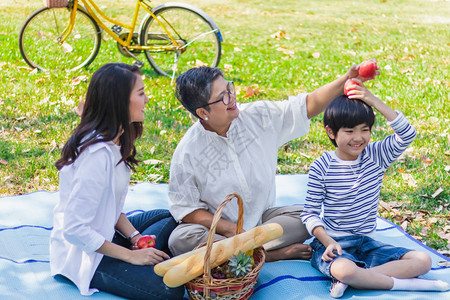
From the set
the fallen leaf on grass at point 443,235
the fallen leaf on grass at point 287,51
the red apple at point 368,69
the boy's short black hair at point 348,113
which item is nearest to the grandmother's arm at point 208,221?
the boy's short black hair at point 348,113

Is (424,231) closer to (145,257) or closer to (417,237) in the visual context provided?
(417,237)

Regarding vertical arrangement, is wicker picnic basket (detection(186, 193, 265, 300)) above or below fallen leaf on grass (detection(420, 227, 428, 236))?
above

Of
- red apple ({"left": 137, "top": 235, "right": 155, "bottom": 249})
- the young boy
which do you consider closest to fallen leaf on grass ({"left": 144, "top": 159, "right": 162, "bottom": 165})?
red apple ({"left": 137, "top": 235, "right": 155, "bottom": 249})

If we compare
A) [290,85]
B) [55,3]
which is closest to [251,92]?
[290,85]

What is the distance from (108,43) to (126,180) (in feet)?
19.5

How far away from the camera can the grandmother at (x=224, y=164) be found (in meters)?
3.36

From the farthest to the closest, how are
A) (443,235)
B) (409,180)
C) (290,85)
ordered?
(290,85) → (409,180) → (443,235)

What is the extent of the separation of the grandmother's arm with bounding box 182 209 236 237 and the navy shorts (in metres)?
0.49

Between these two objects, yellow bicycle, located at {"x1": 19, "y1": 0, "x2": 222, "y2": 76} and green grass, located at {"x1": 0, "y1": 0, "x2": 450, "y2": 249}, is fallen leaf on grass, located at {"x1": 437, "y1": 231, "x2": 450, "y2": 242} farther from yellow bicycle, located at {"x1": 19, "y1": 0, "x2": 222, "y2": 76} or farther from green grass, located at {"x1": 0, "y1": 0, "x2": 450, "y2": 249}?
yellow bicycle, located at {"x1": 19, "y1": 0, "x2": 222, "y2": 76}

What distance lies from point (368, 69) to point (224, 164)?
95 cm

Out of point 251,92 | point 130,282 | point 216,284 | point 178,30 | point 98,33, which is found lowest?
point 130,282

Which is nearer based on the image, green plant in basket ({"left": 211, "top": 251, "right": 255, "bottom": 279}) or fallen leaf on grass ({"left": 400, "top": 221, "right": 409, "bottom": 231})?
green plant in basket ({"left": 211, "top": 251, "right": 255, "bottom": 279})

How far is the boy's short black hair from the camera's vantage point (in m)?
3.22

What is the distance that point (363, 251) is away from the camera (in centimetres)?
335
